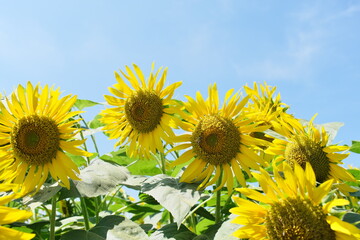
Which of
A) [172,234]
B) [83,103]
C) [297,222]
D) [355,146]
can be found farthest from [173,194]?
[83,103]

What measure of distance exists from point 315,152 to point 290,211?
32.0 inches

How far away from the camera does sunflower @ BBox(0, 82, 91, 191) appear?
2.31 m

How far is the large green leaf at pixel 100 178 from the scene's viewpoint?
85.4 inches

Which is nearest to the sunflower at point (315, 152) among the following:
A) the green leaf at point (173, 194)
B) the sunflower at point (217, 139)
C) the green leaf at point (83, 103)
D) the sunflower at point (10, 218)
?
the sunflower at point (217, 139)

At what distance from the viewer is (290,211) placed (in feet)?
5.42

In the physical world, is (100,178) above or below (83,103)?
below

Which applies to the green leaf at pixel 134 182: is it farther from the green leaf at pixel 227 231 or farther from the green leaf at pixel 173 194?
the green leaf at pixel 227 231

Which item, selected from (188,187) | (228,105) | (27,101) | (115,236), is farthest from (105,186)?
(228,105)

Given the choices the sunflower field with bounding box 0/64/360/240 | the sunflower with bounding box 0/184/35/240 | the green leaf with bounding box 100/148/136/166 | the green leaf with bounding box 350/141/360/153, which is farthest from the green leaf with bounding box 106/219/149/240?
the green leaf with bounding box 350/141/360/153

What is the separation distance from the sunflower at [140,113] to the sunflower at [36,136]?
1.75 feet

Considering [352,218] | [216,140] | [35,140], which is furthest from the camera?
[216,140]

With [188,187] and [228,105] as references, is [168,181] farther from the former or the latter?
[228,105]

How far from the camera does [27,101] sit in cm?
236

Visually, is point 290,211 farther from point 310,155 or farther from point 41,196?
point 41,196
